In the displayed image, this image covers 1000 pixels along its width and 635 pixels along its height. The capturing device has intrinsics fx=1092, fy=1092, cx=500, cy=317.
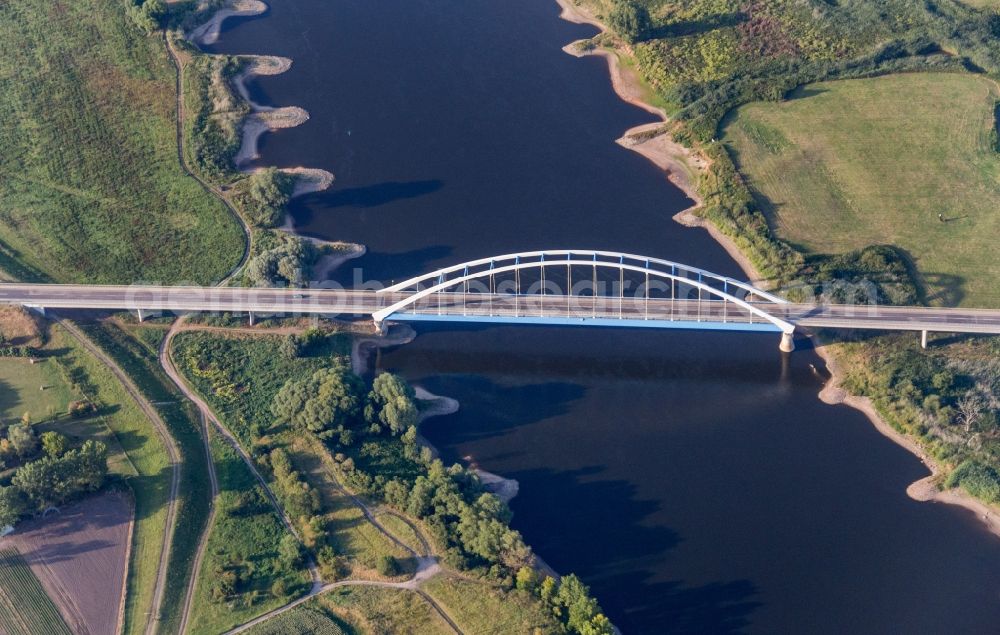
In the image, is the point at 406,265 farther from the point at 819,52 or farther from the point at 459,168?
the point at 819,52

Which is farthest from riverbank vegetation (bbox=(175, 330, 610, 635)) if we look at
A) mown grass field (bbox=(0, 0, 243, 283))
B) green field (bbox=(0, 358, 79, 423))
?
mown grass field (bbox=(0, 0, 243, 283))

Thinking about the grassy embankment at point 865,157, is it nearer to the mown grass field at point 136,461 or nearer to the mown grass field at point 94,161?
the mown grass field at point 94,161

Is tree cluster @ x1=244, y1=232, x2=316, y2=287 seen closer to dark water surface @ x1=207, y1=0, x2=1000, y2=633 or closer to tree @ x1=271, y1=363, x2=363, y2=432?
dark water surface @ x1=207, y1=0, x2=1000, y2=633

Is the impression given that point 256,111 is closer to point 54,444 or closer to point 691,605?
point 54,444

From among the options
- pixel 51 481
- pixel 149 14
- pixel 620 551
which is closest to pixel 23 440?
A: pixel 51 481

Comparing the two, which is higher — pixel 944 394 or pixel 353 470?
pixel 944 394

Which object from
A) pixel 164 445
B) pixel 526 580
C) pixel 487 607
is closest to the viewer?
pixel 487 607

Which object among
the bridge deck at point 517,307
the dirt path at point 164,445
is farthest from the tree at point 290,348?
the dirt path at point 164,445
